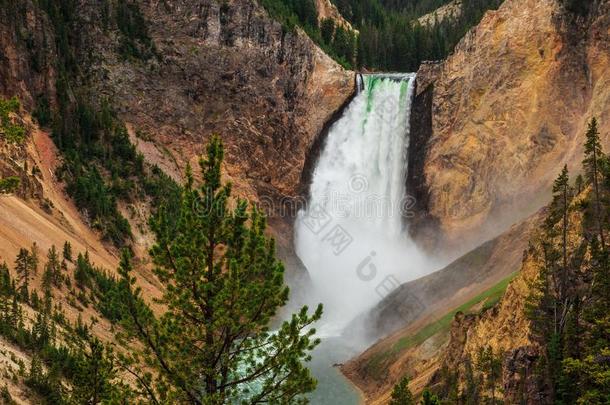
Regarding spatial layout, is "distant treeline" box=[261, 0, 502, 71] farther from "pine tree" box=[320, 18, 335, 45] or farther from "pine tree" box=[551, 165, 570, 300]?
"pine tree" box=[551, 165, 570, 300]

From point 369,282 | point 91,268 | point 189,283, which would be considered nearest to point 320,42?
point 369,282

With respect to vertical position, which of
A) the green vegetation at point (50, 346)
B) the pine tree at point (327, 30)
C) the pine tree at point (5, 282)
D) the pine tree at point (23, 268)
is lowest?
the green vegetation at point (50, 346)

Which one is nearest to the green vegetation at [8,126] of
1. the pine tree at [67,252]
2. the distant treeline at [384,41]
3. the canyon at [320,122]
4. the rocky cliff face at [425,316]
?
the canyon at [320,122]

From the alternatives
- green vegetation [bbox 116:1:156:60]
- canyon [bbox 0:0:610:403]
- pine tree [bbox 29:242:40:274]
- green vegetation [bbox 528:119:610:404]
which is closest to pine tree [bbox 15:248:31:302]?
pine tree [bbox 29:242:40:274]

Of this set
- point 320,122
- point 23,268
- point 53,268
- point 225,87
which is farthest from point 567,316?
point 225,87

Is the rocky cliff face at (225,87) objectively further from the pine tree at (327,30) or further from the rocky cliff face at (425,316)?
the pine tree at (327,30)

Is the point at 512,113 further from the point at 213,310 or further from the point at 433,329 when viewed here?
the point at 213,310
